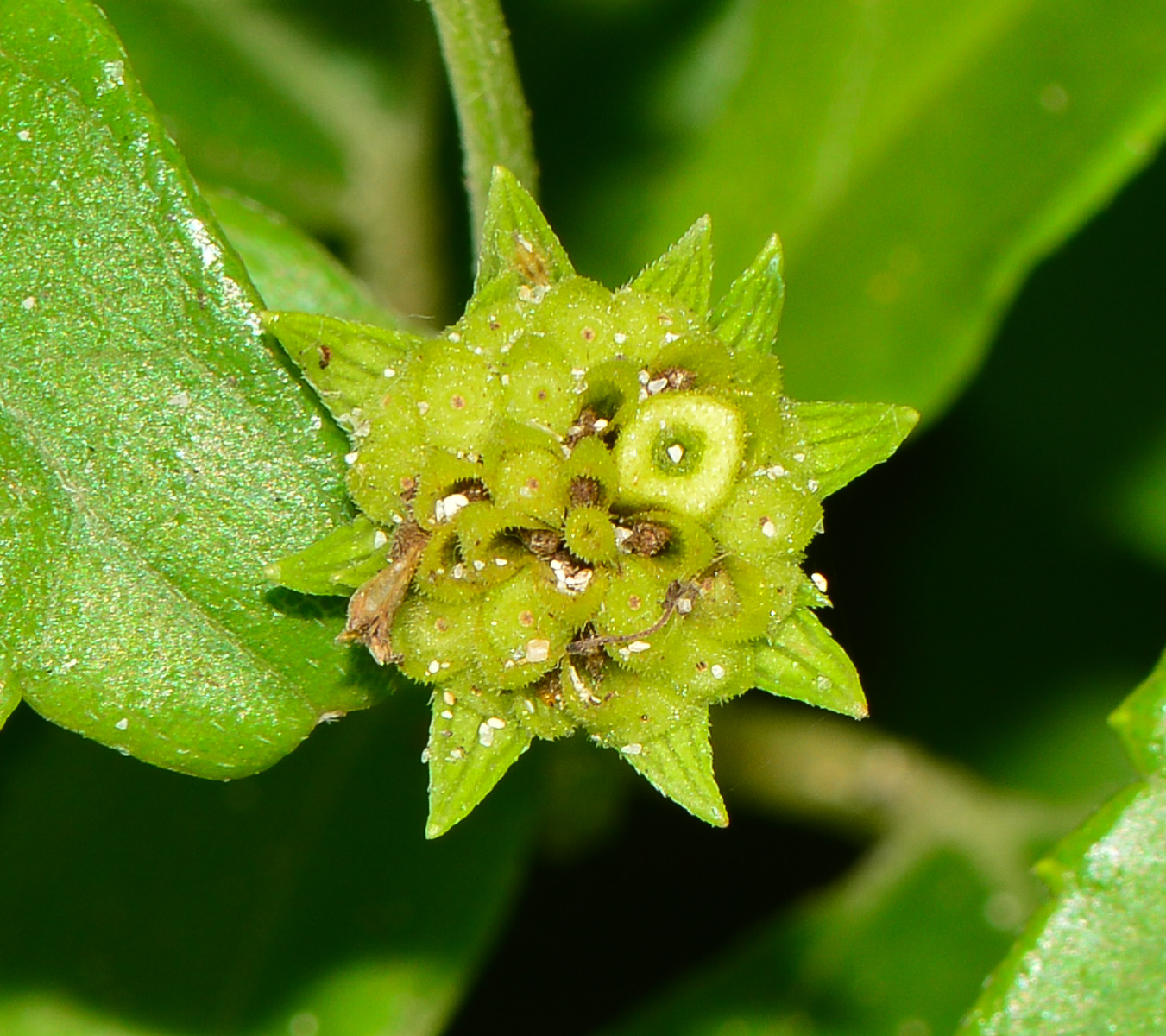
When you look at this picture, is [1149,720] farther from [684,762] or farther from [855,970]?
[855,970]

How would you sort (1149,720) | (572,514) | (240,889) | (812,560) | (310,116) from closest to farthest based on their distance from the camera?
(572,514), (1149,720), (240,889), (812,560), (310,116)

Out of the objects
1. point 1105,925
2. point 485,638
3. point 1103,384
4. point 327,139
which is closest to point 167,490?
point 485,638

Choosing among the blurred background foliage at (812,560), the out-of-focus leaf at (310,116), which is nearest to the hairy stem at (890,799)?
the blurred background foliage at (812,560)

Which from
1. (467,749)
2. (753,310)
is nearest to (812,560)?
(753,310)

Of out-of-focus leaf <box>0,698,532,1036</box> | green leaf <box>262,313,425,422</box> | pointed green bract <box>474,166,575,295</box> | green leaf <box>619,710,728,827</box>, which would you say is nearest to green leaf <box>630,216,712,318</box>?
pointed green bract <box>474,166,575,295</box>

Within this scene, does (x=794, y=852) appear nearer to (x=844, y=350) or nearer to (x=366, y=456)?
(x=844, y=350)

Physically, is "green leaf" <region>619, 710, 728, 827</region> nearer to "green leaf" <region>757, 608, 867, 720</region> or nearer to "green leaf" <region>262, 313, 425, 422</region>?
"green leaf" <region>757, 608, 867, 720</region>

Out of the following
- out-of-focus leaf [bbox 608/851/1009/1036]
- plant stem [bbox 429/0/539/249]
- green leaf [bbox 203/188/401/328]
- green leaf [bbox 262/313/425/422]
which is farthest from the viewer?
out-of-focus leaf [bbox 608/851/1009/1036]
